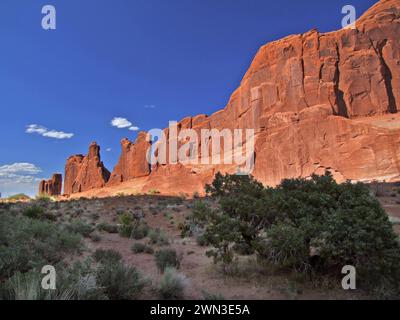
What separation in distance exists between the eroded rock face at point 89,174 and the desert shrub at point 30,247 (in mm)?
100893

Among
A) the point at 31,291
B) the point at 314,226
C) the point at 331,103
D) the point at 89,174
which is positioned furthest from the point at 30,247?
the point at 89,174

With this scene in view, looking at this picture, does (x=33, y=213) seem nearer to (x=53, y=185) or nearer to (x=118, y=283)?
(x=118, y=283)

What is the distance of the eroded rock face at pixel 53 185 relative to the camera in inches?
4862

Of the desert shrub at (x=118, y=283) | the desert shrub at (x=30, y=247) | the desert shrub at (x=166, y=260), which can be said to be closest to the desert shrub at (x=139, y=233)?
the desert shrub at (x=30, y=247)

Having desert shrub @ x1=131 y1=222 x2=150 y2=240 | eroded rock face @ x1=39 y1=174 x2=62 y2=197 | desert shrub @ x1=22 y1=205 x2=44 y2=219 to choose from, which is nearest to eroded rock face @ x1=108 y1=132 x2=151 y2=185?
eroded rock face @ x1=39 y1=174 x2=62 y2=197

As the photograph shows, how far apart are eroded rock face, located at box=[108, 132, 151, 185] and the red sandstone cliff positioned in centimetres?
3875

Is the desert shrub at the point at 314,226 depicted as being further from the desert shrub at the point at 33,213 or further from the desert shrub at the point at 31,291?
the desert shrub at the point at 33,213

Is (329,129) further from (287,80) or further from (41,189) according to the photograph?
(41,189)

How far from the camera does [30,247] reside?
742cm

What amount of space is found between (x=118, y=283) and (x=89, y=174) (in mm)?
112354

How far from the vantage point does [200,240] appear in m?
13.8

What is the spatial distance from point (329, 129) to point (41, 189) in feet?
375

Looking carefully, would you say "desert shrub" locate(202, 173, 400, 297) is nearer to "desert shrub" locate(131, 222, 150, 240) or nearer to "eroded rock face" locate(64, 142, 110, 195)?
"desert shrub" locate(131, 222, 150, 240)

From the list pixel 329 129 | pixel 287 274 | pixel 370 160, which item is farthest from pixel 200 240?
pixel 329 129
